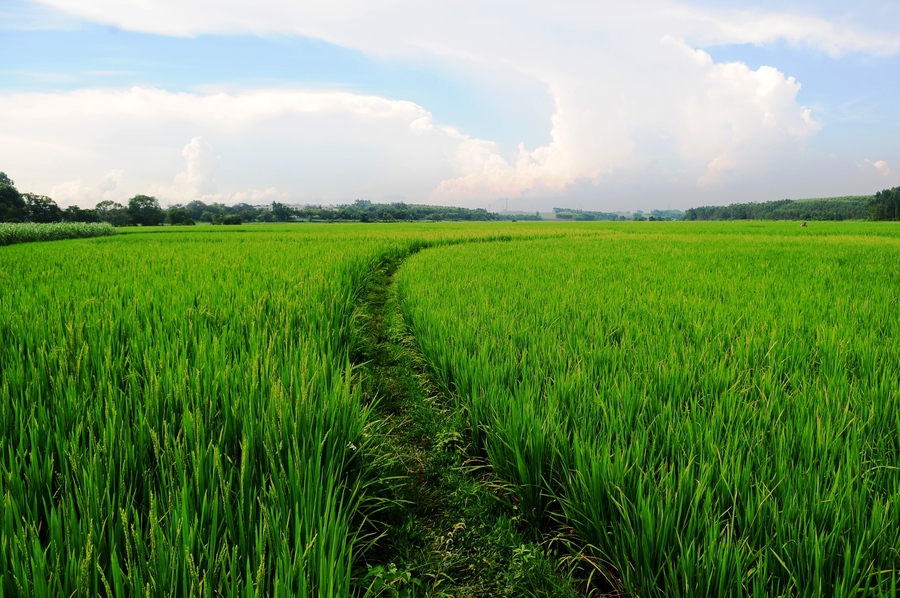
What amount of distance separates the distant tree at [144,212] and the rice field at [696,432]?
270ft

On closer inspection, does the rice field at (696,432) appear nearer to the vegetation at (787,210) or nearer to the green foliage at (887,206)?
the green foliage at (887,206)

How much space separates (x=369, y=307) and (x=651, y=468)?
519 centimetres

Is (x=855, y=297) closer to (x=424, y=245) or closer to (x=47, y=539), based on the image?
(x=47, y=539)

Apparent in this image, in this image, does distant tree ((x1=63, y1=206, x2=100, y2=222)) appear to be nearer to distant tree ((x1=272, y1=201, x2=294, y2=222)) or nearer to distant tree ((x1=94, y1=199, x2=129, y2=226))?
distant tree ((x1=94, y1=199, x2=129, y2=226))

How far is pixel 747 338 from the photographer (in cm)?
290

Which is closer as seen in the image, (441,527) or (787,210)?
(441,527)

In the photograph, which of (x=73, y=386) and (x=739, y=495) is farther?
(x=73, y=386)

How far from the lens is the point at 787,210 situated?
10669 centimetres

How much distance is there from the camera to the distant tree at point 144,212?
68.4 m

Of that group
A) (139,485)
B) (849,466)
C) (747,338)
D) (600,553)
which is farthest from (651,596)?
(747,338)

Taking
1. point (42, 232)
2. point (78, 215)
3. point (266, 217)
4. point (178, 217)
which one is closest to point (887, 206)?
point (42, 232)

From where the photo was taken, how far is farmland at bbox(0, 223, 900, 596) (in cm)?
108

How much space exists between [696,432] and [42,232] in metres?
33.2

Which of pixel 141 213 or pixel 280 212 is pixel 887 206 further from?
pixel 141 213
